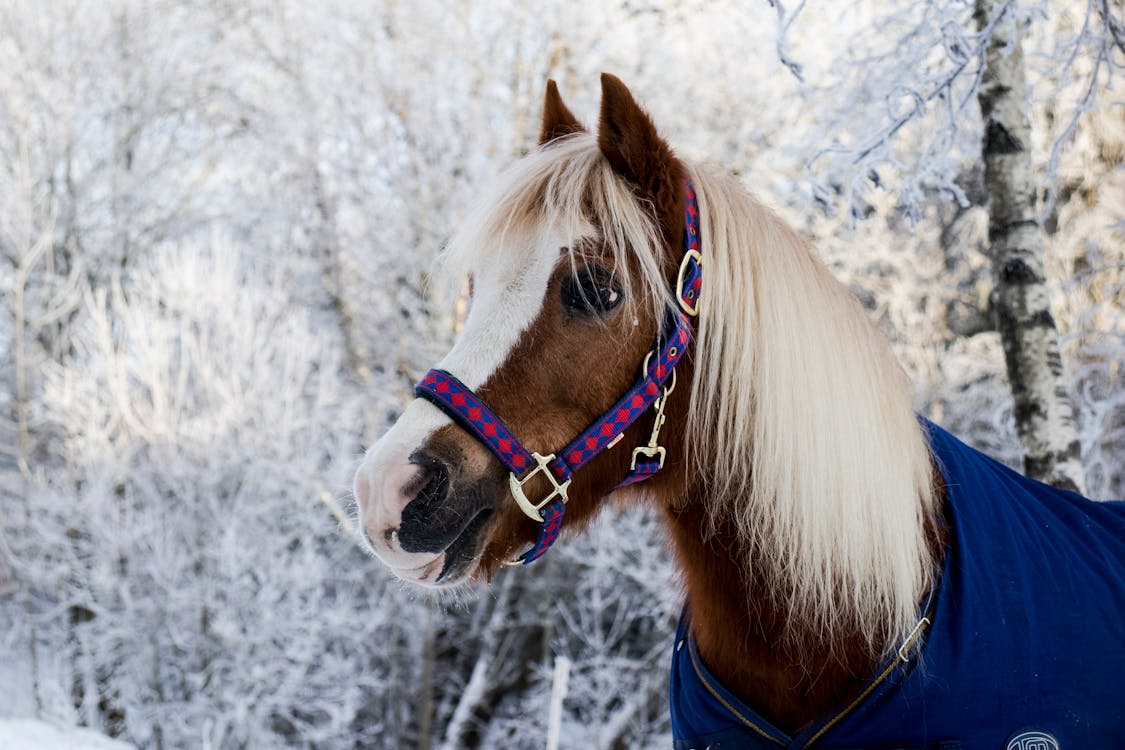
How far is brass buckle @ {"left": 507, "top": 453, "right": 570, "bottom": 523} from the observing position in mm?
1810

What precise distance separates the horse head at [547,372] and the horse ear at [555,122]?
39cm

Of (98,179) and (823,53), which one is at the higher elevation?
(823,53)

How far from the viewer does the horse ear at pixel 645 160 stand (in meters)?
1.97

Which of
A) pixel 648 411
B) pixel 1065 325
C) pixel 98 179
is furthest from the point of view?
pixel 98 179

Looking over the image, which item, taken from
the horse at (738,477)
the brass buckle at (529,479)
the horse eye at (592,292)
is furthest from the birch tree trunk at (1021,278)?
the brass buckle at (529,479)

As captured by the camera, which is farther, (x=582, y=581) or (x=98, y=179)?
(x=98, y=179)

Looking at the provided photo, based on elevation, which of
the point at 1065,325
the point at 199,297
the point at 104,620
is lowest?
the point at 104,620

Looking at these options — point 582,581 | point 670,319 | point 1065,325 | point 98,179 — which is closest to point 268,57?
point 98,179

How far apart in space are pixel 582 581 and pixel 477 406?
12.1m

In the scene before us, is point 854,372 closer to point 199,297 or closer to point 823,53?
point 823,53

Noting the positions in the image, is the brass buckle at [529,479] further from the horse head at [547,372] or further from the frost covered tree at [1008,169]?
the frost covered tree at [1008,169]

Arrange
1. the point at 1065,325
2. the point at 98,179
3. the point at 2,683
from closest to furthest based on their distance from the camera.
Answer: the point at 1065,325 → the point at 2,683 → the point at 98,179

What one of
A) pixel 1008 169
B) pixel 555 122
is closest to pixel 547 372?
pixel 555 122

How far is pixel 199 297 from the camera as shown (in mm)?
12719
